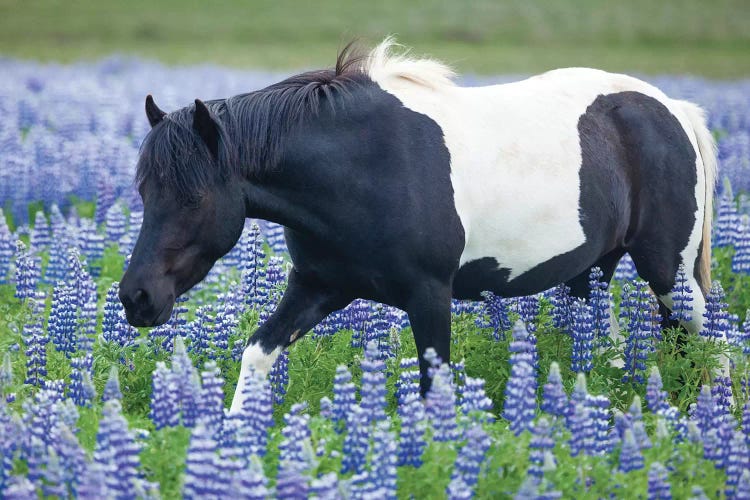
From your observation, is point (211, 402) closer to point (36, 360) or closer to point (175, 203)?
point (175, 203)

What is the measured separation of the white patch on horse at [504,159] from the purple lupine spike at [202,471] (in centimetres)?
205

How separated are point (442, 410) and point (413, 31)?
35181 millimetres

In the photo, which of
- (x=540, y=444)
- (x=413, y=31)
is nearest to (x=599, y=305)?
(x=540, y=444)

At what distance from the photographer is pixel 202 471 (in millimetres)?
4031

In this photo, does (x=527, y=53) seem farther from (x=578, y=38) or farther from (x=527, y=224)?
(x=527, y=224)

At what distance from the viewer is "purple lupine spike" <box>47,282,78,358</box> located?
655cm

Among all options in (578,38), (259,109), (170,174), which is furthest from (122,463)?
(578,38)

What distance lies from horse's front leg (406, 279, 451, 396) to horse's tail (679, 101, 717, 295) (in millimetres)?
2051

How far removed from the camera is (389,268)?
5.47 m

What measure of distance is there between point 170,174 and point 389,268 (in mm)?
1097

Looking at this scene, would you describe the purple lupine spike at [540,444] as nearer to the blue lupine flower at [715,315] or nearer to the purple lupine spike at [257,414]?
the purple lupine spike at [257,414]

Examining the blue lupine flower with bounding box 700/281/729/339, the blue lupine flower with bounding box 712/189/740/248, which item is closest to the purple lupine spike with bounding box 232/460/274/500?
the blue lupine flower with bounding box 700/281/729/339

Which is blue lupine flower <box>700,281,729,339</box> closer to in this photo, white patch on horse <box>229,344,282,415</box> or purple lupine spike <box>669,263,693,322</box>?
purple lupine spike <box>669,263,693,322</box>

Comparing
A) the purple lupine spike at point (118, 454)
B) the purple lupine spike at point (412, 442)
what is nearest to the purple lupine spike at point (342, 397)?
the purple lupine spike at point (412, 442)
